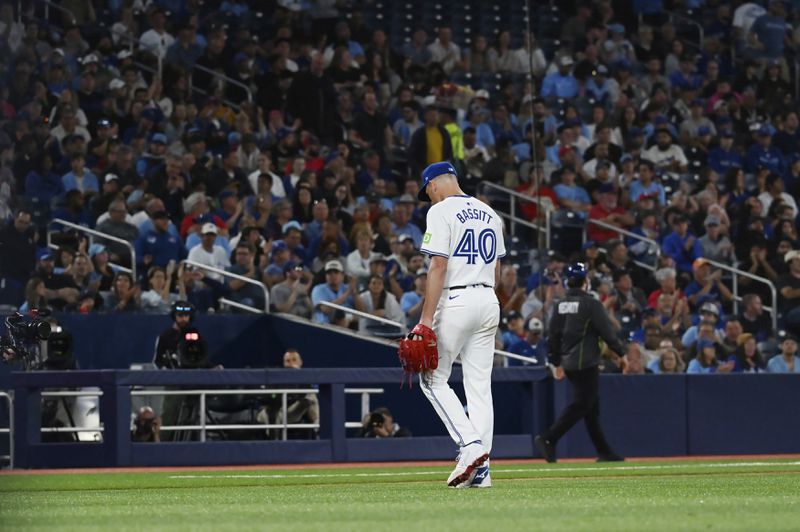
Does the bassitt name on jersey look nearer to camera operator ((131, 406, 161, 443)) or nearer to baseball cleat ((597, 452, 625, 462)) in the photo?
baseball cleat ((597, 452, 625, 462))

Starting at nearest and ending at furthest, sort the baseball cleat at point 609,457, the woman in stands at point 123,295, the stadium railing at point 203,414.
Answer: the baseball cleat at point 609,457 → the stadium railing at point 203,414 → the woman in stands at point 123,295

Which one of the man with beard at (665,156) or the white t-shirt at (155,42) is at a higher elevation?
the white t-shirt at (155,42)

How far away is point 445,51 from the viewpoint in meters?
25.1

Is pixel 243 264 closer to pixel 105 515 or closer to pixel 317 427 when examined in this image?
pixel 317 427

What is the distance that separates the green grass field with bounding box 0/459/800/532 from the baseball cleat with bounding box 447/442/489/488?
0.12 meters

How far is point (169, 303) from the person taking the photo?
19.0m

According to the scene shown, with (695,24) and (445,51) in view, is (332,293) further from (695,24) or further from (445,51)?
(695,24)

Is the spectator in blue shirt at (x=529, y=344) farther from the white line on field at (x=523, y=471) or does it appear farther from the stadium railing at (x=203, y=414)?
the white line on field at (x=523, y=471)

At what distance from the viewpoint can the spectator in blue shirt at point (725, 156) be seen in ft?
82.2

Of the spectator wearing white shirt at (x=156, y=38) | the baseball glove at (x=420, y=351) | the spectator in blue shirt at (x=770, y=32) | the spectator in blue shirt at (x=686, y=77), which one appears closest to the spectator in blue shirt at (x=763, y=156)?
the spectator in blue shirt at (x=686, y=77)

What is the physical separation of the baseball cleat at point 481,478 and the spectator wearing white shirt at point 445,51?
15.1 meters

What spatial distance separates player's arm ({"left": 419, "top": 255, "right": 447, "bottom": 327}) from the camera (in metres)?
10.3

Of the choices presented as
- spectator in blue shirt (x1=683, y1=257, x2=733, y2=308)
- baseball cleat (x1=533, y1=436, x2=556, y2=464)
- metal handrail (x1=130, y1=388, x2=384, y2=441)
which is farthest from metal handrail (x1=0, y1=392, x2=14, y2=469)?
spectator in blue shirt (x1=683, y1=257, x2=733, y2=308)

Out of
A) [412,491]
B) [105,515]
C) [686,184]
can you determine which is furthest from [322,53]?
[105,515]
